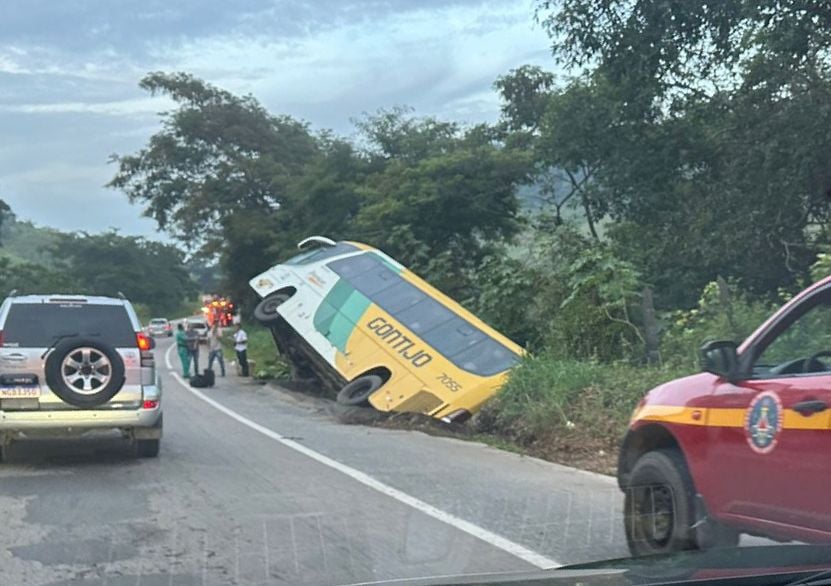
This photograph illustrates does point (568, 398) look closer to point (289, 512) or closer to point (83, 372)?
point (289, 512)

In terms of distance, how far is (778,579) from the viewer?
3.76 meters

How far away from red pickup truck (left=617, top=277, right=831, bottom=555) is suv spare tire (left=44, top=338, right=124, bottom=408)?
590cm

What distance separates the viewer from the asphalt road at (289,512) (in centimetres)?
663

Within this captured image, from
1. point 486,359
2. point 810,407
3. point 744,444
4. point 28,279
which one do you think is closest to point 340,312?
point 486,359

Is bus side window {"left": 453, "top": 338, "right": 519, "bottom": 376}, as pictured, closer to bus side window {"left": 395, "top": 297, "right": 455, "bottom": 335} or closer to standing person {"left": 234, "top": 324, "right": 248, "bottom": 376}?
bus side window {"left": 395, "top": 297, "right": 455, "bottom": 335}

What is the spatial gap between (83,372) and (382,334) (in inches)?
271

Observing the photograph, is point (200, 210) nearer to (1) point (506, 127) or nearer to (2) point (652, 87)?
(1) point (506, 127)

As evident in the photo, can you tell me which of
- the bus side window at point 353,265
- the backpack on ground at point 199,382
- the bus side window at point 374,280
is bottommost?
the backpack on ground at point 199,382

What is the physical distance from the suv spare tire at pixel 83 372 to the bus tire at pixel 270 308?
969cm

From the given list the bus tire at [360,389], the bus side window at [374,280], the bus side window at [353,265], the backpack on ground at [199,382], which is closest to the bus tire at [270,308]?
the bus side window at [353,265]

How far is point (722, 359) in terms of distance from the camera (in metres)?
5.61

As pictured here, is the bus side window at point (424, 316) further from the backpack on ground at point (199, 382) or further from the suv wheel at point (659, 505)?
the suv wheel at point (659, 505)

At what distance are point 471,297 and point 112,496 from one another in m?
15.3

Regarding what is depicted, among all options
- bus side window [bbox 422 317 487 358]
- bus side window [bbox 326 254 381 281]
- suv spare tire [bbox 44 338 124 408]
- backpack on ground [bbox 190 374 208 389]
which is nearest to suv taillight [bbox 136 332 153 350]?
suv spare tire [bbox 44 338 124 408]
